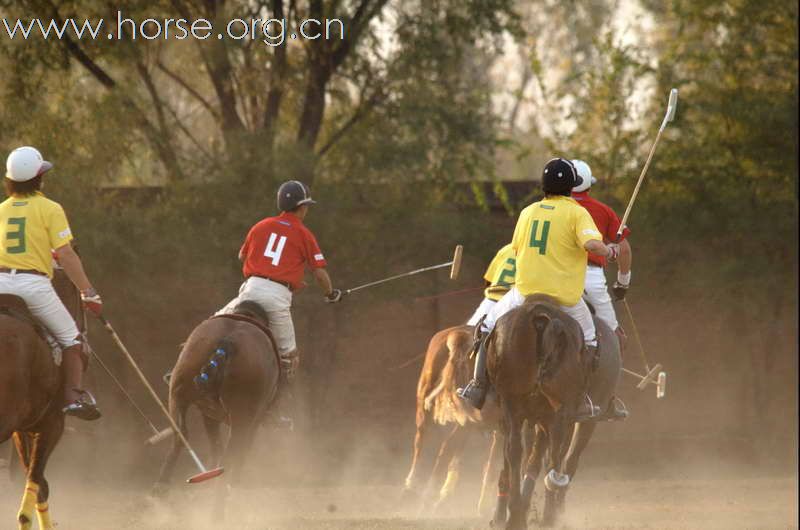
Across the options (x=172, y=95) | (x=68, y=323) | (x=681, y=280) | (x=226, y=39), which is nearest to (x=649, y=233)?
(x=681, y=280)

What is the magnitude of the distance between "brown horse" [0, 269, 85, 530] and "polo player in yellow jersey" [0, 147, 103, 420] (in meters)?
0.11

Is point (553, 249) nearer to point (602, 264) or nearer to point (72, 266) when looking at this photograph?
point (602, 264)

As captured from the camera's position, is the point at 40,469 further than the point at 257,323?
No

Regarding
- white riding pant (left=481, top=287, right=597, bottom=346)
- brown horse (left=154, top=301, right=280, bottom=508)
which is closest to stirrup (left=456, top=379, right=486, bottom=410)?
white riding pant (left=481, top=287, right=597, bottom=346)

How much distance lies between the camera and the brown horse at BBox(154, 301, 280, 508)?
1195cm

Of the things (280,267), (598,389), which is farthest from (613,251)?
(280,267)

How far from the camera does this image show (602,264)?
523 inches

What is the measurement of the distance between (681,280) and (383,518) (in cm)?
1024

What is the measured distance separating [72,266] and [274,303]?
2544mm

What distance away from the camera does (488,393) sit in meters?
11.2

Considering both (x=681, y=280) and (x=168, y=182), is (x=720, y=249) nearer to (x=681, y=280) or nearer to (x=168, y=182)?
(x=681, y=280)

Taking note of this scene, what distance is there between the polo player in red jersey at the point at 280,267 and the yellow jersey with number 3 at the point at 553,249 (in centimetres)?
256

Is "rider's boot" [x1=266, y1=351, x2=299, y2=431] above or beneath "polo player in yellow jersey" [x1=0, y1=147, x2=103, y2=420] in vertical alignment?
beneath

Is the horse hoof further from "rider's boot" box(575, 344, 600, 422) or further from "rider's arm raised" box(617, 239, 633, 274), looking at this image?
"rider's arm raised" box(617, 239, 633, 274)
